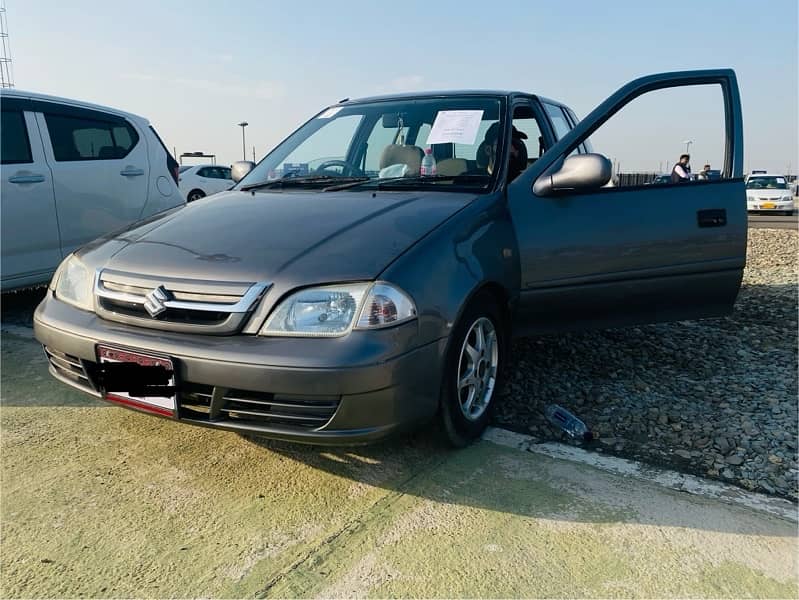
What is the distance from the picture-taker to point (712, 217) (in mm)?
3199

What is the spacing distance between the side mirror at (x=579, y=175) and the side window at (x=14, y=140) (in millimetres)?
3809

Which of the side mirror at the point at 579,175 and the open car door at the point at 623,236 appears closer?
the side mirror at the point at 579,175

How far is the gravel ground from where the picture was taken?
2676mm

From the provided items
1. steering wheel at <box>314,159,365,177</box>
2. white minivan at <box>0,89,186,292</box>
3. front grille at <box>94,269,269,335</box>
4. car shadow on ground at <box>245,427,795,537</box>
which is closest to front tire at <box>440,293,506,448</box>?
car shadow on ground at <box>245,427,795,537</box>

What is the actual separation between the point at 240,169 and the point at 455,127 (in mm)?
1444

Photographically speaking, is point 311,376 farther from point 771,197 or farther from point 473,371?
point 771,197

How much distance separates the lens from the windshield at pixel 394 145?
316 cm

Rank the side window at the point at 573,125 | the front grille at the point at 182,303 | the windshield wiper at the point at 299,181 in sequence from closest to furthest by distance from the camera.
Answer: the front grille at the point at 182,303
the windshield wiper at the point at 299,181
the side window at the point at 573,125

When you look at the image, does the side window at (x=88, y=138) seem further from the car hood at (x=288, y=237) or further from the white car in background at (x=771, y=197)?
the white car in background at (x=771, y=197)

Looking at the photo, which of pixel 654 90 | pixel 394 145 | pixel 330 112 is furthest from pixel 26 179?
pixel 654 90

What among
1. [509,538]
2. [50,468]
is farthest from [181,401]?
[509,538]

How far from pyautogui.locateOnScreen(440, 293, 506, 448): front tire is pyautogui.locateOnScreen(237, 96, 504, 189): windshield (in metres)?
0.69

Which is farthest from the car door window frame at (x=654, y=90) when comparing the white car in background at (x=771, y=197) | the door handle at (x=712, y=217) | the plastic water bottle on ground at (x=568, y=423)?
the white car in background at (x=771, y=197)

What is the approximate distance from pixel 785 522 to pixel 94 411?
296cm
